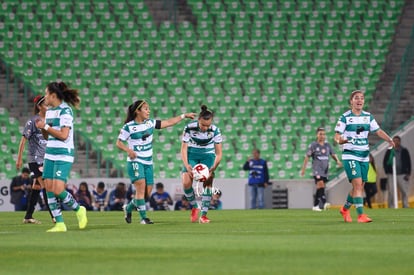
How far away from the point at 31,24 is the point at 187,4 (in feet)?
19.7

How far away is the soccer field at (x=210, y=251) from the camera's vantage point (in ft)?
29.5

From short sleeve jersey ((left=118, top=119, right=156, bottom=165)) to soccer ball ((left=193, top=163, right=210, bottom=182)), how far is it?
1.03 m

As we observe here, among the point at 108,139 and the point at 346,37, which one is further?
the point at 346,37

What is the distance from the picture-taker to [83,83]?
3644 centimetres

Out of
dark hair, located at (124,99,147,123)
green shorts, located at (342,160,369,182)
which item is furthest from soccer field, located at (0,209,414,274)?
dark hair, located at (124,99,147,123)

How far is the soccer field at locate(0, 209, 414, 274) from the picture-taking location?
8.98 metres

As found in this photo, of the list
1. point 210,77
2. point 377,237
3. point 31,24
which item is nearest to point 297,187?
point 210,77

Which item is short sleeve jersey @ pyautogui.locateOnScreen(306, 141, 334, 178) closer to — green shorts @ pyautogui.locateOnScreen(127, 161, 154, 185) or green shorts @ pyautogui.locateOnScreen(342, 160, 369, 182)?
green shorts @ pyautogui.locateOnScreen(342, 160, 369, 182)

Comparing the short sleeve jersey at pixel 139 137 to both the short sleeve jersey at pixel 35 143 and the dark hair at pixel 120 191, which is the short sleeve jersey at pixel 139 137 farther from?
the dark hair at pixel 120 191

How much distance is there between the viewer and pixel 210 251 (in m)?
10.8

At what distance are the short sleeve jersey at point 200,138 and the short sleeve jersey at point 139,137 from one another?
1126 millimetres

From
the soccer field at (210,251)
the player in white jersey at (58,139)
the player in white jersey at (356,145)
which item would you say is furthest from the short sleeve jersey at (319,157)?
the player in white jersey at (58,139)

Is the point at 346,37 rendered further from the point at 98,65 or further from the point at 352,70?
the point at 98,65

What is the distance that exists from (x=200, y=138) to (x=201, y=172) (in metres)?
0.75
